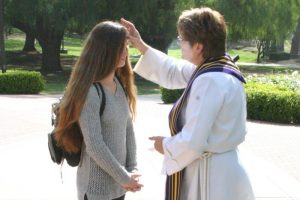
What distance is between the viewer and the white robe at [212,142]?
7.47 feet

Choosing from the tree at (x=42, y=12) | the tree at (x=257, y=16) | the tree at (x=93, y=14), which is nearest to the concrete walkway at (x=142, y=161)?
the tree at (x=42, y=12)

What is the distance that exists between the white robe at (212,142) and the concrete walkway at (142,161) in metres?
1.27

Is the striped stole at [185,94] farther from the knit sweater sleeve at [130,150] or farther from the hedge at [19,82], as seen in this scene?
the hedge at [19,82]

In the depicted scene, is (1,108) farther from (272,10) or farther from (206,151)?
(272,10)

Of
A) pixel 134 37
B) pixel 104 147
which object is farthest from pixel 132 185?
pixel 134 37

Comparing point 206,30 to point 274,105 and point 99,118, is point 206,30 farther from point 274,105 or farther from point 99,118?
point 274,105

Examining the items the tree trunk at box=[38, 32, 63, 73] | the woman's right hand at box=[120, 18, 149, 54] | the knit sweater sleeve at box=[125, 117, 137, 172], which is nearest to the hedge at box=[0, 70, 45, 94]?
the tree trunk at box=[38, 32, 63, 73]

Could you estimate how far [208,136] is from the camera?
2.33 m

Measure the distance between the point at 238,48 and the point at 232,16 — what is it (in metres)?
33.0

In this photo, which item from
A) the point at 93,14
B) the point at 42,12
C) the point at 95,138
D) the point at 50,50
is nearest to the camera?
the point at 95,138

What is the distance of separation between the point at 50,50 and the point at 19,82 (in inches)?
373

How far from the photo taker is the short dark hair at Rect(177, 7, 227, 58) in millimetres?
2387

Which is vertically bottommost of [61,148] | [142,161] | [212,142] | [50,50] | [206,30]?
[50,50]

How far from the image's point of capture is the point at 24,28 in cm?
2741
